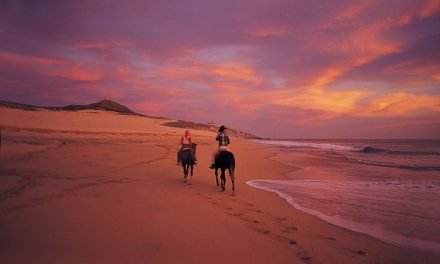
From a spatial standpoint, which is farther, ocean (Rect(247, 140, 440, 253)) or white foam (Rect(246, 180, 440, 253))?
ocean (Rect(247, 140, 440, 253))

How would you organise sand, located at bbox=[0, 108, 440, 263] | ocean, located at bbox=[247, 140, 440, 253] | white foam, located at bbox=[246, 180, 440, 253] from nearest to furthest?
sand, located at bbox=[0, 108, 440, 263]
white foam, located at bbox=[246, 180, 440, 253]
ocean, located at bbox=[247, 140, 440, 253]

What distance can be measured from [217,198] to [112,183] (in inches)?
159

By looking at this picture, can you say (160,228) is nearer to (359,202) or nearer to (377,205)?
(359,202)

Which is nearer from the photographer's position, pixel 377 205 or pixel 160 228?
pixel 160 228

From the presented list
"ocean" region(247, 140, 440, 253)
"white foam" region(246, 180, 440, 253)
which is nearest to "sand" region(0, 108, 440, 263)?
"white foam" region(246, 180, 440, 253)

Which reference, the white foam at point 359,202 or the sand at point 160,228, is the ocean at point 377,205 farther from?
the sand at point 160,228

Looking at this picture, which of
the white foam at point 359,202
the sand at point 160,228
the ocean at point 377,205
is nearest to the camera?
the sand at point 160,228

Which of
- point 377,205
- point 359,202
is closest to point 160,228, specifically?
point 359,202

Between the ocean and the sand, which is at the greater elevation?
the ocean

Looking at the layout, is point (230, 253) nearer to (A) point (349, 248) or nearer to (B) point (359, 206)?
(A) point (349, 248)

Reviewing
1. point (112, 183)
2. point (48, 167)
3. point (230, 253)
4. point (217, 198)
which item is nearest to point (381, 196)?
point (217, 198)

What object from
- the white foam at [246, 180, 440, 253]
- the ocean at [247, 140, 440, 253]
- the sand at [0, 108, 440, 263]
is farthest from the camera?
the ocean at [247, 140, 440, 253]

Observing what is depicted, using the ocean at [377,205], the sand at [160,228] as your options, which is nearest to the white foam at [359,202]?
the ocean at [377,205]

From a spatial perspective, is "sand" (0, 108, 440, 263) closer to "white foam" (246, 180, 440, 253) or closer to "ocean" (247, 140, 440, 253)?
"white foam" (246, 180, 440, 253)
